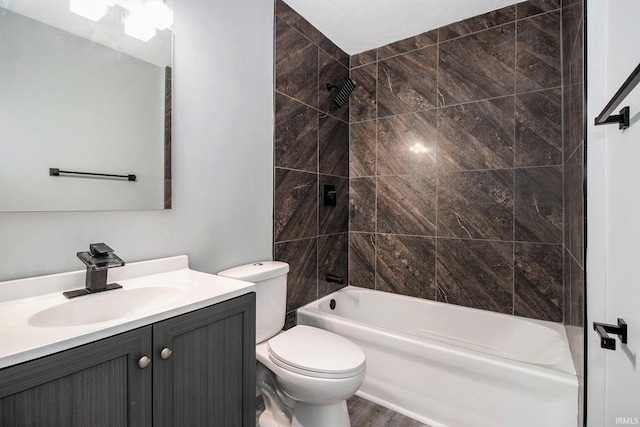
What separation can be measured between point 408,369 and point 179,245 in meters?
1.43

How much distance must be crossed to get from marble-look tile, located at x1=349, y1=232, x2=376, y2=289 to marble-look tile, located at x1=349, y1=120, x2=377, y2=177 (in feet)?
1.90

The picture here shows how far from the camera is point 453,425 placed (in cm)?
160

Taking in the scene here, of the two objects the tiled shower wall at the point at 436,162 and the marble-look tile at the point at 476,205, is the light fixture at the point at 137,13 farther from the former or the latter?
the marble-look tile at the point at 476,205

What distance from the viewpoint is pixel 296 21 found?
2111 mm

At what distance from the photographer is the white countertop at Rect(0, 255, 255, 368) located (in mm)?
665

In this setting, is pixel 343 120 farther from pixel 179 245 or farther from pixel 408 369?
pixel 408 369

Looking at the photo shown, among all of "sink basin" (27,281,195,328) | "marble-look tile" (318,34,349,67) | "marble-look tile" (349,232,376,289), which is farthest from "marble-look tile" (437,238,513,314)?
"sink basin" (27,281,195,328)

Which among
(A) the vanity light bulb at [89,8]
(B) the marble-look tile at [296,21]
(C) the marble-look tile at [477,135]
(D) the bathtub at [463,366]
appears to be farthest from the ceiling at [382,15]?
(D) the bathtub at [463,366]

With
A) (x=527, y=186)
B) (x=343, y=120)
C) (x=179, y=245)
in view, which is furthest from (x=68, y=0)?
(x=527, y=186)

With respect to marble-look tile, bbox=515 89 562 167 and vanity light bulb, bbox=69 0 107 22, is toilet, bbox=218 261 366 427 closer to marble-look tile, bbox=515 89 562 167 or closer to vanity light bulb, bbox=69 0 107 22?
vanity light bulb, bbox=69 0 107 22

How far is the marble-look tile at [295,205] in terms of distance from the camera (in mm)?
1990

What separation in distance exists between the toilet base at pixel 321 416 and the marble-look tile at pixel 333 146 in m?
1.58

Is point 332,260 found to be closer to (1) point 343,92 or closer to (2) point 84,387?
(1) point 343,92

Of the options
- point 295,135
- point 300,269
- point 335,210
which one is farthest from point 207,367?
point 335,210
